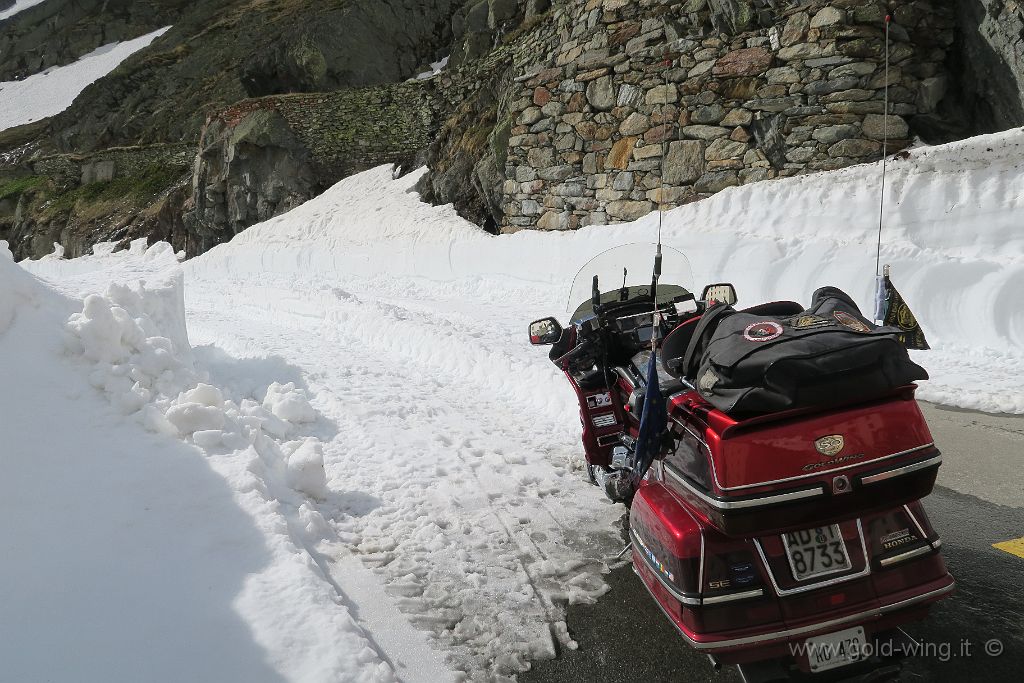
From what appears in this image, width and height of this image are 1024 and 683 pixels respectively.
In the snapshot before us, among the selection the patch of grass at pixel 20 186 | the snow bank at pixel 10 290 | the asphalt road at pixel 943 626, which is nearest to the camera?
the asphalt road at pixel 943 626

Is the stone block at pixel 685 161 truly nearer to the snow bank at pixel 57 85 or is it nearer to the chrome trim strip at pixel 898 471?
the chrome trim strip at pixel 898 471

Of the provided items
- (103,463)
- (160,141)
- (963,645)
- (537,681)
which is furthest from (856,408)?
(160,141)

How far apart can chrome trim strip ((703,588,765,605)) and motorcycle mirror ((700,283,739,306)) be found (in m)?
1.80

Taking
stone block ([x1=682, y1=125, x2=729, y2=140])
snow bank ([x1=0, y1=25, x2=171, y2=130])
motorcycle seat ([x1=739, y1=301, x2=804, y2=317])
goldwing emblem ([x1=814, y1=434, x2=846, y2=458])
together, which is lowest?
stone block ([x1=682, y1=125, x2=729, y2=140])

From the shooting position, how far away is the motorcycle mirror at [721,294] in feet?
11.7

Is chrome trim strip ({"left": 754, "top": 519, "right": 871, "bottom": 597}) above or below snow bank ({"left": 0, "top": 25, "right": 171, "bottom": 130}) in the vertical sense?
below

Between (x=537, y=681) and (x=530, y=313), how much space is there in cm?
788

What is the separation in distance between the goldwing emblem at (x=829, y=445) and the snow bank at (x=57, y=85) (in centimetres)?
5663

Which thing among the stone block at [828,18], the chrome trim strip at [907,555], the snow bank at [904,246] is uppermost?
the stone block at [828,18]

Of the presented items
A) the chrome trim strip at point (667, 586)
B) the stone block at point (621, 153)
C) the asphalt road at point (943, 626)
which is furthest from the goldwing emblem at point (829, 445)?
the stone block at point (621, 153)

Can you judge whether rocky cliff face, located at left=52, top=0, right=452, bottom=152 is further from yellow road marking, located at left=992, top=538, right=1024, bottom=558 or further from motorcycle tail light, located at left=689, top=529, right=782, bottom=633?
motorcycle tail light, located at left=689, top=529, right=782, bottom=633

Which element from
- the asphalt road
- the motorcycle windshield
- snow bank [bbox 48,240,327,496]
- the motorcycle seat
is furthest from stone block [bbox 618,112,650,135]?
the motorcycle seat

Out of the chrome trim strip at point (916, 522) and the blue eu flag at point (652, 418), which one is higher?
the blue eu flag at point (652, 418)

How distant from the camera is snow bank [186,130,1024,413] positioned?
666 centimetres
